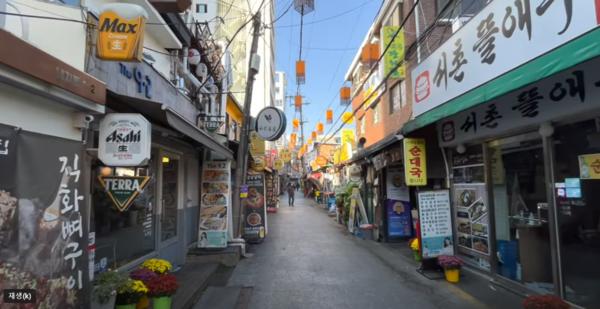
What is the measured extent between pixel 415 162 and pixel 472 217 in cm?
174

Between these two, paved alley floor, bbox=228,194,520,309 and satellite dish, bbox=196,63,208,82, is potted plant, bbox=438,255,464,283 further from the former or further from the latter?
satellite dish, bbox=196,63,208,82

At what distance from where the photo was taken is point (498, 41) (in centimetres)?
567

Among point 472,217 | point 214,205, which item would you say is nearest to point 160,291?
point 214,205

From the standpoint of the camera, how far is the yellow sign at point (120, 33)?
4.84 meters

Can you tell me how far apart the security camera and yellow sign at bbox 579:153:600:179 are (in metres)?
6.59

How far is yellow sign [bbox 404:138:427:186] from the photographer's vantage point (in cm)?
869

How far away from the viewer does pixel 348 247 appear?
11727mm

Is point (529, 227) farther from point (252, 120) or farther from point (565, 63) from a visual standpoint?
point (252, 120)

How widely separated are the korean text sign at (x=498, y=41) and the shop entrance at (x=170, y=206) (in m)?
6.00

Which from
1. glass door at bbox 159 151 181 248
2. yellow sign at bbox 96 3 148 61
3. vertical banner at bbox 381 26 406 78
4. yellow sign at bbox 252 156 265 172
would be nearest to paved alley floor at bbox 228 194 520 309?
glass door at bbox 159 151 181 248

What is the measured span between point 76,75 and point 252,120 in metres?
8.29

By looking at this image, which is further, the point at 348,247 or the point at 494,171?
the point at 348,247

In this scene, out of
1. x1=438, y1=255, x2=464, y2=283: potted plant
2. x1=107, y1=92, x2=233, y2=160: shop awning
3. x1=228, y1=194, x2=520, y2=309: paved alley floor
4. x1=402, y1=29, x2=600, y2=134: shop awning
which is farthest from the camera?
x1=438, y1=255, x2=464, y2=283: potted plant

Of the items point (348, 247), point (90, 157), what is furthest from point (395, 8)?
point (90, 157)
